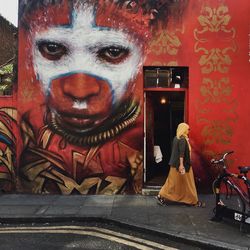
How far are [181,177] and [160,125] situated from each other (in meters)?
2.81

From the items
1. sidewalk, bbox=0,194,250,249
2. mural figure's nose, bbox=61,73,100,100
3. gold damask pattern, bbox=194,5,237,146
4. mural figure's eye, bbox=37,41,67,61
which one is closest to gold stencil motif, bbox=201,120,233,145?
gold damask pattern, bbox=194,5,237,146

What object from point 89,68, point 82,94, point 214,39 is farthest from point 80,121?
point 214,39

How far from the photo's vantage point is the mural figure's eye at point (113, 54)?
9836 millimetres

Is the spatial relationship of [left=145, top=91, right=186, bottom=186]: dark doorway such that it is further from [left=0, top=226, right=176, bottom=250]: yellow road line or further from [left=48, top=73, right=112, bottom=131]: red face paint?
[left=0, top=226, right=176, bottom=250]: yellow road line

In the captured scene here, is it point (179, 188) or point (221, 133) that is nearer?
point (179, 188)

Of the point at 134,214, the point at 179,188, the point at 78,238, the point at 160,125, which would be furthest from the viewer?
the point at 160,125

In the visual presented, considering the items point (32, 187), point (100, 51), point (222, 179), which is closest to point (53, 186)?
point (32, 187)

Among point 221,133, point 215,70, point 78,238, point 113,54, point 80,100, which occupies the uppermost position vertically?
point 113,54

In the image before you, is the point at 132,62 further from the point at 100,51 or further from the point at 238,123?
the point at 238,123

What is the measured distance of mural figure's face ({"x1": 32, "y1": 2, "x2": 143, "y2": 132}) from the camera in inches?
387

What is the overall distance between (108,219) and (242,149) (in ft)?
12.9

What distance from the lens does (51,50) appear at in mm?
9906

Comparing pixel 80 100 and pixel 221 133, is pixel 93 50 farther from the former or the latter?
pixel 221 133

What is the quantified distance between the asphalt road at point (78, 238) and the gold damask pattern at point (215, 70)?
12.0 ft
